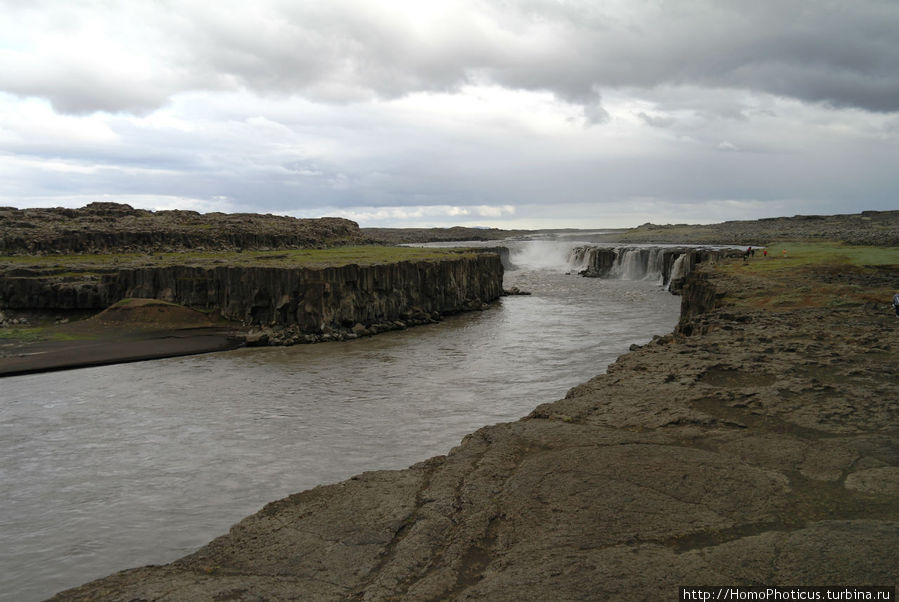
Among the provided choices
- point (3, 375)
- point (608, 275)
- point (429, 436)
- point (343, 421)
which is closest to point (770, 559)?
point (429, 436)

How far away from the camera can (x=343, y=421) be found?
59.0ft

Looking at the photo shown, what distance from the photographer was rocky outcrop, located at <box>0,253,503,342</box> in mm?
33750

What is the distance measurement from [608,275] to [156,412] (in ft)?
197

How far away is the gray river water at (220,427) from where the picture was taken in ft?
36.6

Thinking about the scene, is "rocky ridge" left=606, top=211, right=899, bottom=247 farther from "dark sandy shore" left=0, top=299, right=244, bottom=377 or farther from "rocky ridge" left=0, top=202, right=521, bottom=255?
"dark sandy shore" left=0, top=299, right=244, bottom=377

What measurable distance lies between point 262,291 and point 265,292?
0.63 feet

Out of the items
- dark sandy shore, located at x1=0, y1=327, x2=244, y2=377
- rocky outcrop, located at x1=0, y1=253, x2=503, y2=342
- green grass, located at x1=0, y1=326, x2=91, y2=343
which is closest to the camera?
dark sandy shore, located at x1=0, y1=327, x2=244, y2=377

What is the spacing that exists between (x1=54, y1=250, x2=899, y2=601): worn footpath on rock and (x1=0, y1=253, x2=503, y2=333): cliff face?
24.8 m

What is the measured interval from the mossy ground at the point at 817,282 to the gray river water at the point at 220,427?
235 inches

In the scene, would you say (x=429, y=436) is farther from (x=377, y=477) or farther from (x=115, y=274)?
(x=115, y=274)

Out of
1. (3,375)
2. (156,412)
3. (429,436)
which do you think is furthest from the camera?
(3,375)

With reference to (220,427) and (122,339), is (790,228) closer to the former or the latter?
(122,339)

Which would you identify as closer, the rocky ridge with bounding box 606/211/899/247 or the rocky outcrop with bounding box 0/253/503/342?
the rocky outcrop with bounding box 0/253/503/342

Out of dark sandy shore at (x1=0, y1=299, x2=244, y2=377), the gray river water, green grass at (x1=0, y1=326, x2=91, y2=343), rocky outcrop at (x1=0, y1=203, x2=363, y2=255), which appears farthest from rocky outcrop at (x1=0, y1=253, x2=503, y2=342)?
rocky outcrop at (x1=0, y1=203, x2=363, y2=255)
